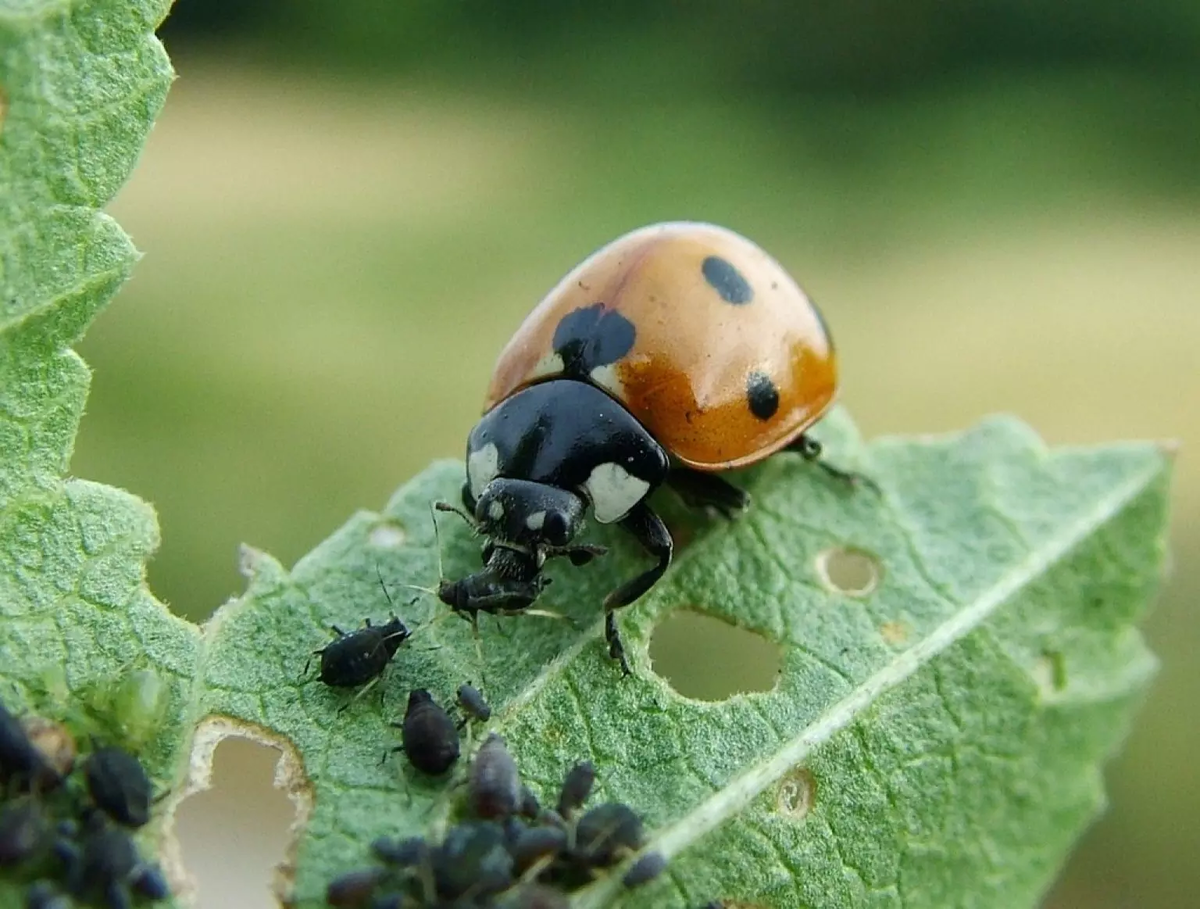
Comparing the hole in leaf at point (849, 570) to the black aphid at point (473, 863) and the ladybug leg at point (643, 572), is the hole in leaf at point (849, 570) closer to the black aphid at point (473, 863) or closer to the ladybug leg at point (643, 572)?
the ladybug leg at point (643, 572)

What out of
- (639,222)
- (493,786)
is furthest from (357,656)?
(639,222)

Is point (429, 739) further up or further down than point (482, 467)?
further down

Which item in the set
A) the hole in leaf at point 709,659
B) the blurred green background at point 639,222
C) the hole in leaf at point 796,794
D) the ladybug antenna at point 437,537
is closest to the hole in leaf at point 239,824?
the blurred green background at point 639,222

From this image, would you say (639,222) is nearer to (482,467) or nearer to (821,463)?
(821,463)

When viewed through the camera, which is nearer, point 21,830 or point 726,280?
point 21,830

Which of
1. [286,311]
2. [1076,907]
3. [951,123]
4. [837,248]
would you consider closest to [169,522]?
[286,311]

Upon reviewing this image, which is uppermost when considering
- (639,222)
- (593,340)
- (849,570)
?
(593,340)
